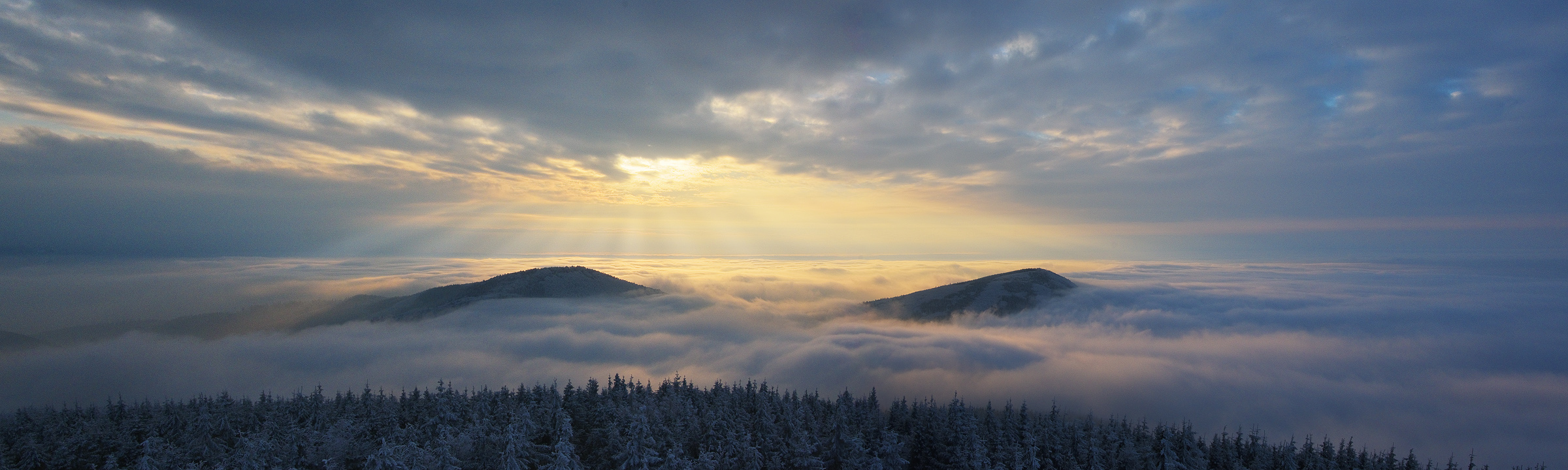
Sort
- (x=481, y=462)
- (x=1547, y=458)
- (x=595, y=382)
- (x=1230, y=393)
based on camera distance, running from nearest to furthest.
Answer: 1. (x=481, y=462)
2. (x=595, y=382)
3. (x=1547, y=458)
4. (x=1230, y=393)

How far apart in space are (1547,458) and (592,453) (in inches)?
11276

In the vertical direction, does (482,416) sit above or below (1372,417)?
above

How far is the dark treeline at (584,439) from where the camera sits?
63812 mm

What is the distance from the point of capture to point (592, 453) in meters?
75.1

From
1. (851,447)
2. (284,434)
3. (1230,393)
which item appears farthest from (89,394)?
(1230,393)

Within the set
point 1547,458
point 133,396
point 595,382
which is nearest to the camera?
point 595,382

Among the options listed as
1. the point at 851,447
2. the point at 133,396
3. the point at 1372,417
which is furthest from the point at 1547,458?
the point at 133,396

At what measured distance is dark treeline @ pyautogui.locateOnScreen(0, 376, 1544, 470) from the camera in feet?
209

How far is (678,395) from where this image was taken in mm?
101375

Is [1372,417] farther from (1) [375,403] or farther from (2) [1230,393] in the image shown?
(1) [375,403]

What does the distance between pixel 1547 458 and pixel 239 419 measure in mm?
345837

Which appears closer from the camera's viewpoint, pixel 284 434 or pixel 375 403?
pixel 284 434

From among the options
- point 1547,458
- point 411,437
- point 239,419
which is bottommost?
point 1547,458

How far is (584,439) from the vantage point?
82.5m
